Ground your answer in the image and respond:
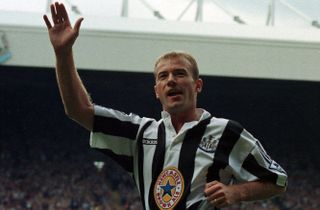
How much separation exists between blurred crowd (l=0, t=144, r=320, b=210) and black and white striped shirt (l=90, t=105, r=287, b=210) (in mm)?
10906

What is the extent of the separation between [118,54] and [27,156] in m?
3.53

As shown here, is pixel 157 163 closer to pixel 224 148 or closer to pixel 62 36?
pixel 224 148

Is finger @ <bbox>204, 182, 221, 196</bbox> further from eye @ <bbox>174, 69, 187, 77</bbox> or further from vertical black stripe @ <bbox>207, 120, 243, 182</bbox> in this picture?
eye @ <bbox>174, 69, 187, 77</bbox>

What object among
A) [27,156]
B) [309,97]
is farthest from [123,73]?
[309,97]

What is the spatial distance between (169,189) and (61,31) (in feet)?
2.08

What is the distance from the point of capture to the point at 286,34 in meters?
13.5

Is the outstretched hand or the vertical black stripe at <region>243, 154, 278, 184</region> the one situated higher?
the outstretched hand

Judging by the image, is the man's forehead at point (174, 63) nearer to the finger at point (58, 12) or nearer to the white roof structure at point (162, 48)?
the finger at point (58, 12)

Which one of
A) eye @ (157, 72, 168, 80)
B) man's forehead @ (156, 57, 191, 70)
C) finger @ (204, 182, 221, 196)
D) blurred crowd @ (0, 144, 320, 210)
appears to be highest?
man's forehead @ (156, 57, 191, 70)

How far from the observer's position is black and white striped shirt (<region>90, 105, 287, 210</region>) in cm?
226

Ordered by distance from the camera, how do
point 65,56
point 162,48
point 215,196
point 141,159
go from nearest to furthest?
point 215,196 < point 65,56 < point 141,159 < point 162,48

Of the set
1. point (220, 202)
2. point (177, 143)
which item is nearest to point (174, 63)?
point (177, 143)

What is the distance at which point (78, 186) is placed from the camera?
45.6 ft

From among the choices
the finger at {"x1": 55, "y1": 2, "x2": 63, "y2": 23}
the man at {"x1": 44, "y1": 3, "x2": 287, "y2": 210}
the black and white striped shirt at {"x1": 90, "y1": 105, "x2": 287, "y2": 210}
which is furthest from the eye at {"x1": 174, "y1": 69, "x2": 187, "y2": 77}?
the finger at {"x1": 55, "y1": 2, "x2": 63, "y2": 23}
